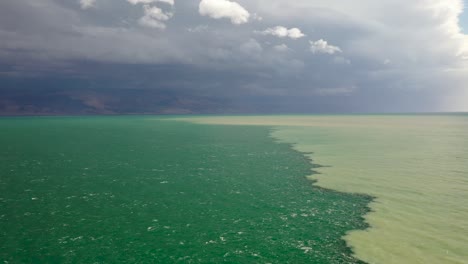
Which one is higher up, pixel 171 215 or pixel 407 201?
pixel 407 201

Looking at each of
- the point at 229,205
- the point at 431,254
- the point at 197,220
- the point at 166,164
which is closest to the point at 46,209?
the point at 197,220

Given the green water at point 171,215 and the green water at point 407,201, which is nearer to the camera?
the green water at point 171,215

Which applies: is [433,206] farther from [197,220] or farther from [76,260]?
[76,260]

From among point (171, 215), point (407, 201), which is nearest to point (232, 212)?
point (171, 215)

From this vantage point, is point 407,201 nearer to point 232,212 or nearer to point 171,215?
point 232,212

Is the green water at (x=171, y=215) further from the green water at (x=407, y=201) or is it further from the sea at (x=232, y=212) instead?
the green water at (x=407, y=201)

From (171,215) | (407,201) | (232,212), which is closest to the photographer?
(171,215)

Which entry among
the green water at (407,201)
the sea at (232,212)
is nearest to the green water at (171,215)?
the sea at (232,212)

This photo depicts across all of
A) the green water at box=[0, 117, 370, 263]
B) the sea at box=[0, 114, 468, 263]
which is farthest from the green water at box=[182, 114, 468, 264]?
the green water at box=[0, 117, 370, 263]
